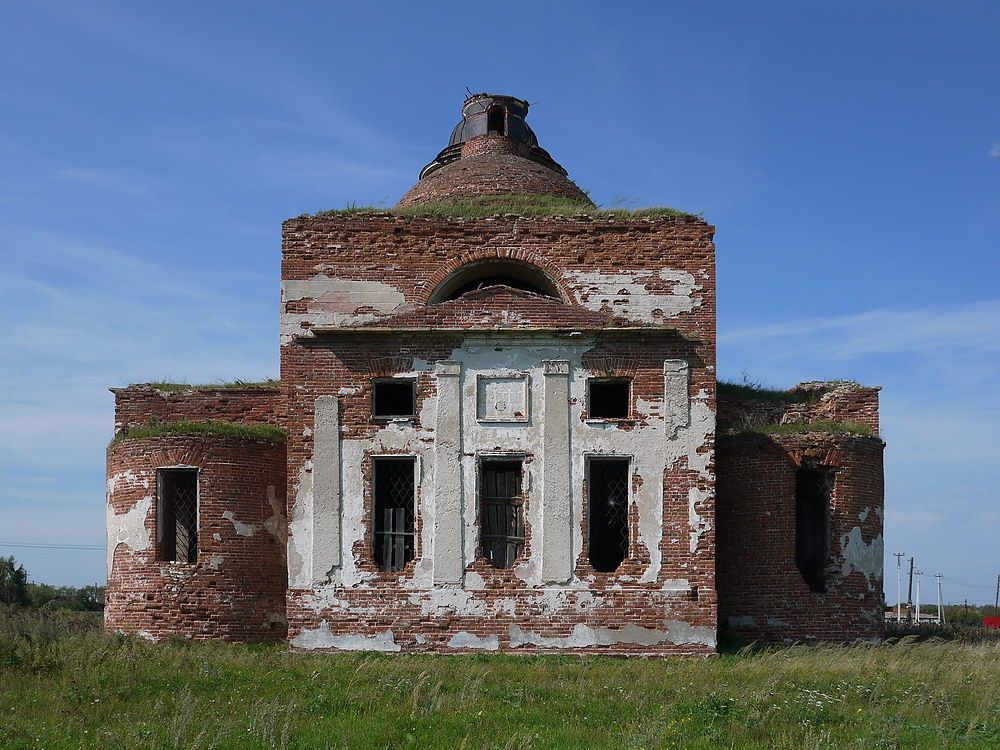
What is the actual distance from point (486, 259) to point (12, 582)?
74.9 ft

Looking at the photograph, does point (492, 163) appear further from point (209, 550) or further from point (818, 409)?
point (209, 550)

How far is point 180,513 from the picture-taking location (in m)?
16.2

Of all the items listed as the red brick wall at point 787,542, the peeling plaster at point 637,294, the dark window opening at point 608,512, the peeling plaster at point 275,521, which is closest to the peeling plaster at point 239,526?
the peeling plaster at point 275,521

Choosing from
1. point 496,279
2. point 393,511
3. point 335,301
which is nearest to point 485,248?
point 496,279

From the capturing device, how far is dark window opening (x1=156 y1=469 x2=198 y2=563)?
1605cm

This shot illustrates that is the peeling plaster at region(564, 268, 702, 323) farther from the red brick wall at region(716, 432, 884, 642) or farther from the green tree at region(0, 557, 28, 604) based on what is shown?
the green tree at region(0, 557, 28, 604)

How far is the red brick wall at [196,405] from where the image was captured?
679 inches

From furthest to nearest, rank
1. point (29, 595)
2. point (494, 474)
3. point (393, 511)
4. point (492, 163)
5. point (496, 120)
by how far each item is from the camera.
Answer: point (29, 595), point (496, 120), point (492, 163), point (494, 474), point (393, 511)

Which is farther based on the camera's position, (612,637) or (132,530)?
(132,530)

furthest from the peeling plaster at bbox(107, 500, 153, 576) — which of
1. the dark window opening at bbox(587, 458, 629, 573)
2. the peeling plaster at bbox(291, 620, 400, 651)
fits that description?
the dark window opening at bbox(587, 458, 629, 573)

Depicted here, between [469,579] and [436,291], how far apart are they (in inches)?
176

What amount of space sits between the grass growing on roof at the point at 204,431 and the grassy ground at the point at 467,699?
10.3 ft

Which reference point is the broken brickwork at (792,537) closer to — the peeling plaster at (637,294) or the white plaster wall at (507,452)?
the white plaster wall at (507,452)

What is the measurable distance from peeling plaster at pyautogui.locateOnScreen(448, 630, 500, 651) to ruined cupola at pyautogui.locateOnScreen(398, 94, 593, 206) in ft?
27.1
